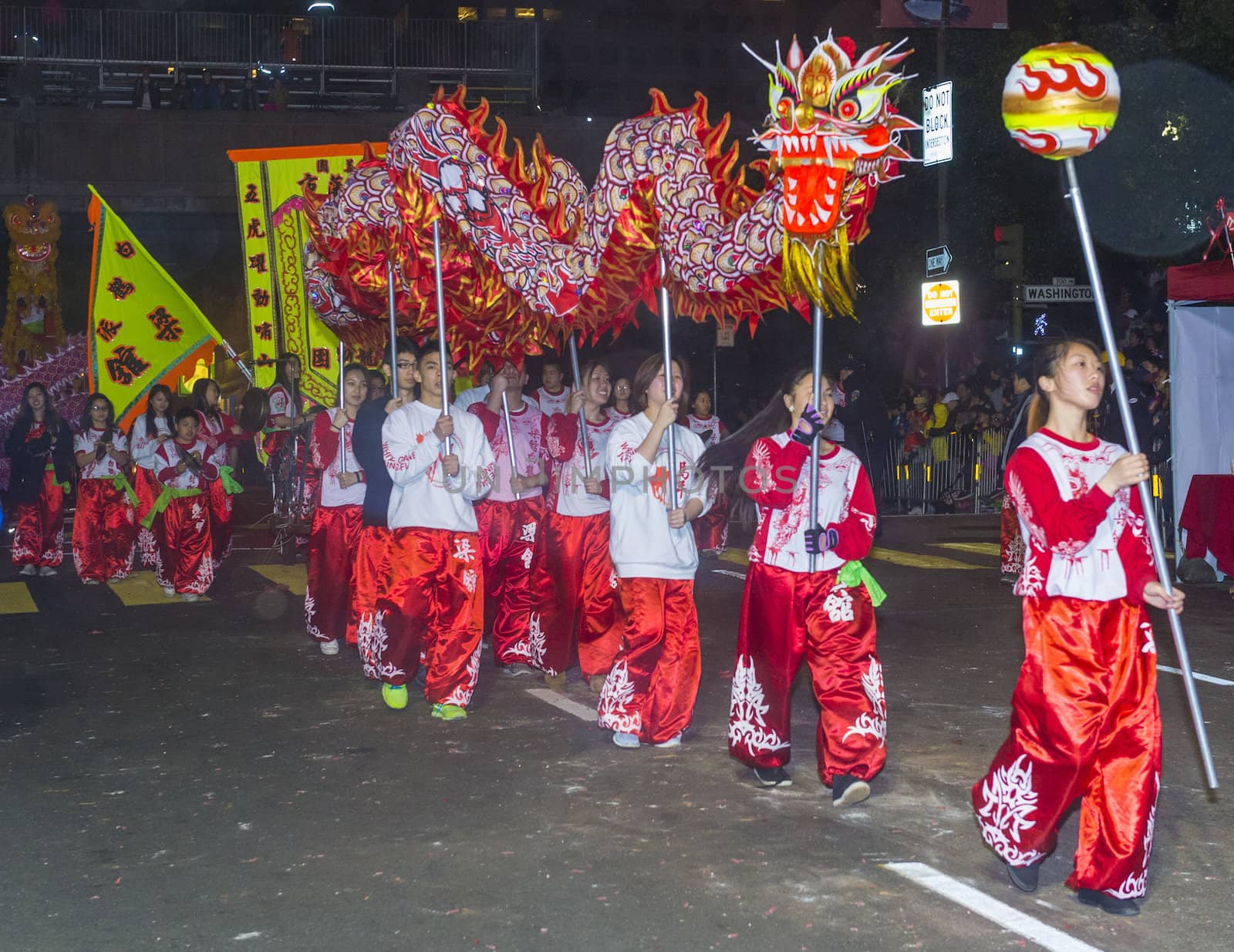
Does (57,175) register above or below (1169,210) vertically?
above

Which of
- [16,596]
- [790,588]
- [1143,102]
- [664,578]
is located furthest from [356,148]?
[1143,102]

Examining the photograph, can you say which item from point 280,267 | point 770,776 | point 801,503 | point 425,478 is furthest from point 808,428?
point 280,267

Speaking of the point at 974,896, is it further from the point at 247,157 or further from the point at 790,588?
the point at 247,157

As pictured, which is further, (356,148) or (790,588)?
(356,148)

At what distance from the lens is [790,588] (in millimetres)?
5359

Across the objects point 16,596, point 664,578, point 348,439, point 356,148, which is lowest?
point 16,596

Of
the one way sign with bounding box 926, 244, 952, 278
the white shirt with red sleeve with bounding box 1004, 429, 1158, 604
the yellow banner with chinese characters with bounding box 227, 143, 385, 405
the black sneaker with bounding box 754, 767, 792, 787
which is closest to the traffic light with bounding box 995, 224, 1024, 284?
the one way sign with bounding box 926, 244, 952, 278

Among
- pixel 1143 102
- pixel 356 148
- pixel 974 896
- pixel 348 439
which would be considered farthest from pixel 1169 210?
pixel 974 896

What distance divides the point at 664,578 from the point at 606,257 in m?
1.39

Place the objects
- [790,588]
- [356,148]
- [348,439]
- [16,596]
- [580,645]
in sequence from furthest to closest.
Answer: [16,596], [356,148], [348,439], [580,645], [790,588]

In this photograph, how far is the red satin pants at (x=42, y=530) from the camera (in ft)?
43.5

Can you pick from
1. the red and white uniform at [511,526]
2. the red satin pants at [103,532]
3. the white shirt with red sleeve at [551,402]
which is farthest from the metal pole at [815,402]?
the red satin pants at [103,532]

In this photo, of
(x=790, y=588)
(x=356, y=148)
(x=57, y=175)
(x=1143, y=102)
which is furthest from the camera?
(x=57, y=175)

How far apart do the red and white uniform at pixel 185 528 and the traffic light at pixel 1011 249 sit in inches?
467
